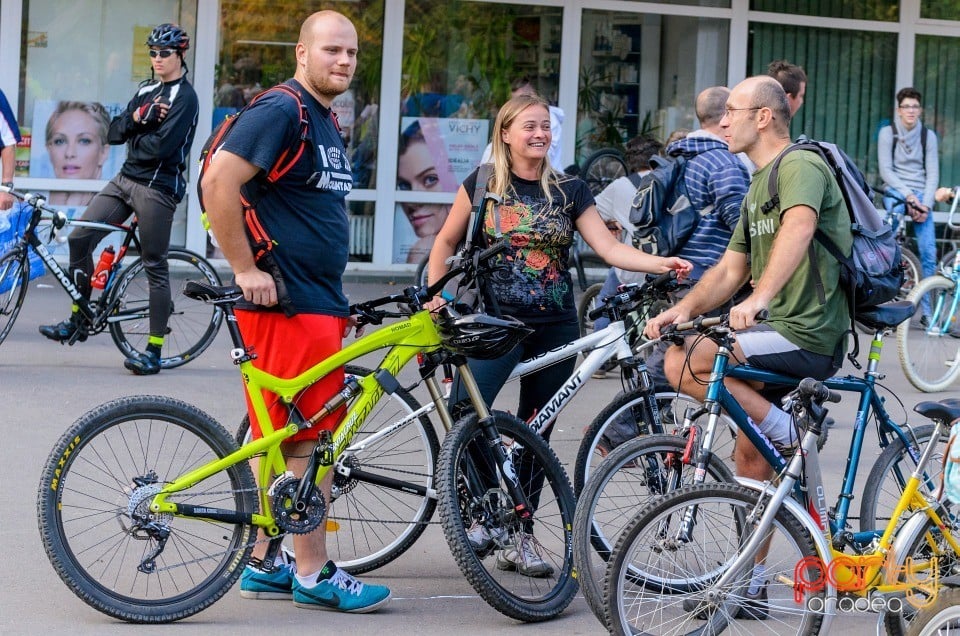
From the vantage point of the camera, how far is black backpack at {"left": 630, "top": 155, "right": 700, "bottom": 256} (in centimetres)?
676

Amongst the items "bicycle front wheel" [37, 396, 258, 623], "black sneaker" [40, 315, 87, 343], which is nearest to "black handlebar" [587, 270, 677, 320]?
"bicycle front wheel" [37, 396, 258, 623]

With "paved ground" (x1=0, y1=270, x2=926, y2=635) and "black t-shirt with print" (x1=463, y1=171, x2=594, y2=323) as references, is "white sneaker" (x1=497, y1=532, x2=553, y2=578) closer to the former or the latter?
"paved ground" (x1=0, y1=270, x2=926, y2=635)

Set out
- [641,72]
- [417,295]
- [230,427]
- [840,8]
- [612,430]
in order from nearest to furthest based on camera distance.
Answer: [417,295] < [612,430] < [230,427] < [641,72] < [840,8]

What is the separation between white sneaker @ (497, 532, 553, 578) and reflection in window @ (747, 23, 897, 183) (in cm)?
1085

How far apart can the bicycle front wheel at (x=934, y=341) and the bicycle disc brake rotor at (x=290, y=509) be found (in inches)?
230

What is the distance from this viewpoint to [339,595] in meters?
5.05

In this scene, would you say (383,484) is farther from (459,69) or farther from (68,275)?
(459,69)

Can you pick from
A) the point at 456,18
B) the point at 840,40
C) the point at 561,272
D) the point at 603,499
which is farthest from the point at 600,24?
the point at 603,499

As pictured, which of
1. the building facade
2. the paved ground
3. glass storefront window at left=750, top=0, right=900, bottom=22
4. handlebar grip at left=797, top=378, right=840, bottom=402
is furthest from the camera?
glass storefront window at left=750, top=0, right=900, bottom=22

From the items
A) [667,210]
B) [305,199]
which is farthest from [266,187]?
[667,210]

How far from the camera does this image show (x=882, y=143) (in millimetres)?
13281

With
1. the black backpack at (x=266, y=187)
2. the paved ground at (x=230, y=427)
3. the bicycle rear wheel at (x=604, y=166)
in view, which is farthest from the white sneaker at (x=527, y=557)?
the bicycle rear wheel at (x=604, y=166)

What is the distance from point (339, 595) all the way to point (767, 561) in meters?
1.52

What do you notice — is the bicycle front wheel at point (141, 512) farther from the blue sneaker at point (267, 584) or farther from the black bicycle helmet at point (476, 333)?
the black bicycle helmet at point (476, 333)
